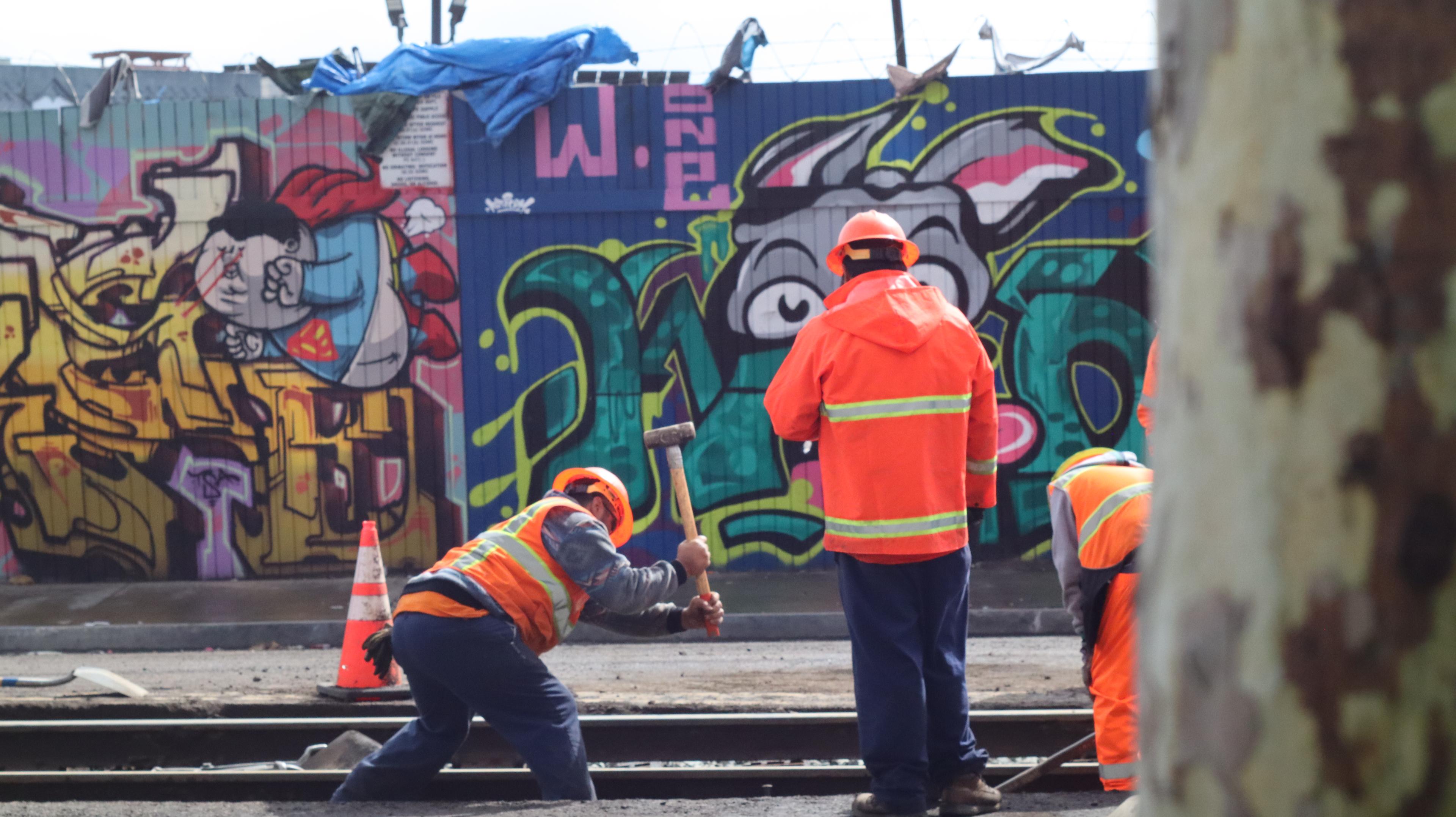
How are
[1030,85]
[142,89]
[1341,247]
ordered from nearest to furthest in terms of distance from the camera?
[1341,247] < [1030,85] < [142,89]

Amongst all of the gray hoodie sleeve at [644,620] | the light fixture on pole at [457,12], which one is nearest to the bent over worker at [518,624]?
the gray hoodie sleeve at [644,620]

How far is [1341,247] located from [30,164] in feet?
40.7

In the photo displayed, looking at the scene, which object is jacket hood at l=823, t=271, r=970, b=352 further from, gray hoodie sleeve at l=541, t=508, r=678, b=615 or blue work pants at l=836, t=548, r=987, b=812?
gray hoodie sleeve at l=541, t=508, r=678, b=615

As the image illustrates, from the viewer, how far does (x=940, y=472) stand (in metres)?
3.98

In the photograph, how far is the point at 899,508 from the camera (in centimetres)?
390

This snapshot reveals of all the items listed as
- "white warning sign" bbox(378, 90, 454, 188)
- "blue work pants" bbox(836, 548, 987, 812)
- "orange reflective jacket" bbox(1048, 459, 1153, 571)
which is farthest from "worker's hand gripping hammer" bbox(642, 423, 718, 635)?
"white warning sign" bbox(378, 90, 454, 188)

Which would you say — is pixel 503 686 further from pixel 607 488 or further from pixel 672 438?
pixel 672 438

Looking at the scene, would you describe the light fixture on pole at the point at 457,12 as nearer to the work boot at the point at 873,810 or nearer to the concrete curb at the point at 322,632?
the concrete curb at the point at 322,632

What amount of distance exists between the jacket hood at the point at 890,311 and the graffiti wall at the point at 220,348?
7.57 meters

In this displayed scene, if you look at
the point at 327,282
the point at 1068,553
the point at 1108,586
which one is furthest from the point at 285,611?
the point at 1108,586

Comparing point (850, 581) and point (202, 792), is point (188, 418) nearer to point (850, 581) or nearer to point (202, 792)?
point (202, 792)

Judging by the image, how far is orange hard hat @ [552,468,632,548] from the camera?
496 centimetres

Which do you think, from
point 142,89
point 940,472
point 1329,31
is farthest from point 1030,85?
point 142,89

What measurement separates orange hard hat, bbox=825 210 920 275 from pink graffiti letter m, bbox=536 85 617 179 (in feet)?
22.8
